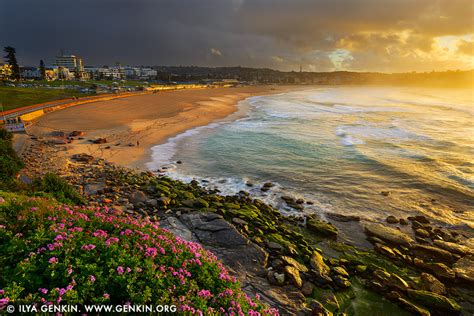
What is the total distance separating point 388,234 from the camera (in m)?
13.8

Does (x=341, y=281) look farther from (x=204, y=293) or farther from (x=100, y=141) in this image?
(x=100, y=141)

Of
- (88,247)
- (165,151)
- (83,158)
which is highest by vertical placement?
(88,247)

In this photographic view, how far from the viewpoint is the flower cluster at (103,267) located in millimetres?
4188

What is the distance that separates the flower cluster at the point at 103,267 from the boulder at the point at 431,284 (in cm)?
822

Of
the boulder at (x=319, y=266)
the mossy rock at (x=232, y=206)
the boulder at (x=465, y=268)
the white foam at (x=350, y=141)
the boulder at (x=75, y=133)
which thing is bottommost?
the boulder at (x=465, y=268)

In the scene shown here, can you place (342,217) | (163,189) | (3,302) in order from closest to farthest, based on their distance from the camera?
(3,302), (342,217), (163,189)

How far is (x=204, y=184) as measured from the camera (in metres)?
19.2

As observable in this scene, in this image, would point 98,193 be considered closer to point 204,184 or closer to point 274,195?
point 204,184

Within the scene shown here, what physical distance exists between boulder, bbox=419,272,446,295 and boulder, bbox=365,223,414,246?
8.61 ft

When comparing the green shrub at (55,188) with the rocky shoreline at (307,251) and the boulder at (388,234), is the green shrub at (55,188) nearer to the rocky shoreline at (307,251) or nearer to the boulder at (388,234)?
the rocky shoreline at (307,251)

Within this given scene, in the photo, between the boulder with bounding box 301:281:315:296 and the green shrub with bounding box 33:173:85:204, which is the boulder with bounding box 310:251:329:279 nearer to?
the boulder with bounding box 301:281:315:296

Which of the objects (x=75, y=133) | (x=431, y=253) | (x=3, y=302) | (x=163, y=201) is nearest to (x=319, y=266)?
(x=431, y=253)

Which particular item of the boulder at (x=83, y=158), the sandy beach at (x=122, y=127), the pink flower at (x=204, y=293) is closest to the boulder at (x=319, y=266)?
the pink flower at (x=204, y=293)

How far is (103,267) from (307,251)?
903 cm
